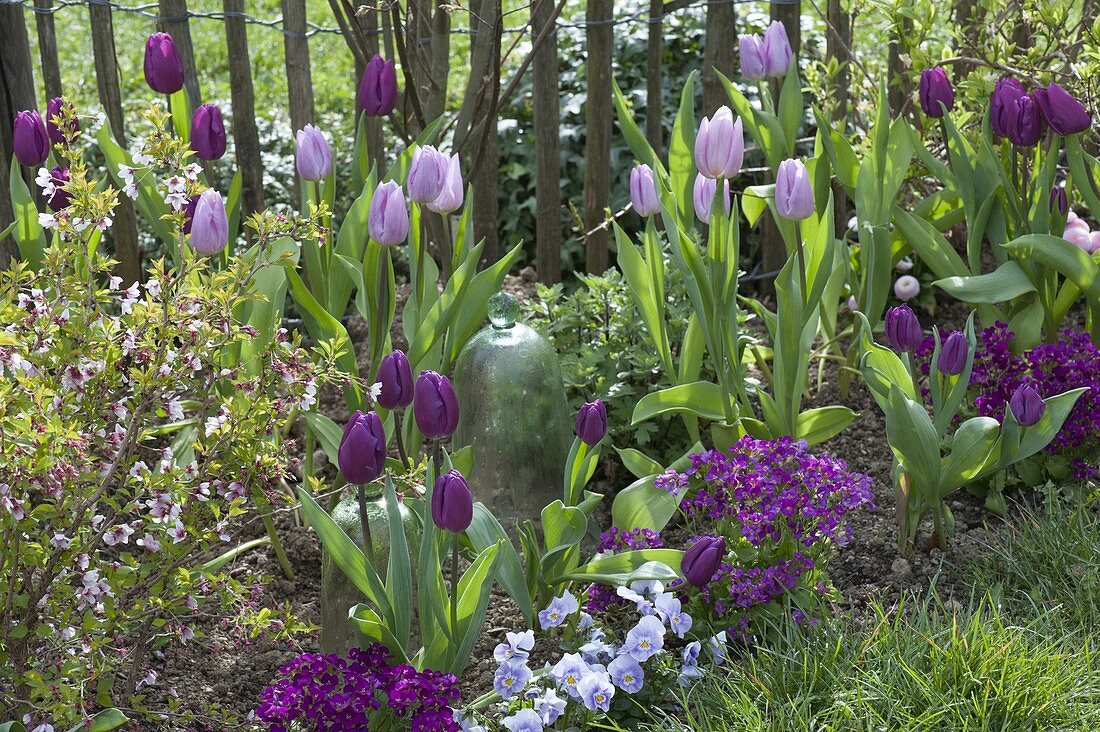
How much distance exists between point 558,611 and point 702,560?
Result: 317 mm

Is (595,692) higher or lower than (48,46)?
lower

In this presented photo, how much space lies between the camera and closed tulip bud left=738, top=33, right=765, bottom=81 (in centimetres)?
313

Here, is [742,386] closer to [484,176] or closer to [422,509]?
[422,509]

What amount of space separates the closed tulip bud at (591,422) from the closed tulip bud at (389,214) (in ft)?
1.97

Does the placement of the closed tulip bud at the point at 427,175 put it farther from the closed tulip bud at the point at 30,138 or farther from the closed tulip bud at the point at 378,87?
the closed tulip bud at the point at 30,138

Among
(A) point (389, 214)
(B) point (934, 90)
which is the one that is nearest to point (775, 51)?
(B) point (934, 90)

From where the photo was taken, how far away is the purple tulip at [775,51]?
10.3ft

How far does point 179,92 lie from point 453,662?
5.41 ft

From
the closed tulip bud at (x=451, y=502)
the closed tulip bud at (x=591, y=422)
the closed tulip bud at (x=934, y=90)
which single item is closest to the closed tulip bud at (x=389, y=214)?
the closed tulip bud at (x=591, y=422)

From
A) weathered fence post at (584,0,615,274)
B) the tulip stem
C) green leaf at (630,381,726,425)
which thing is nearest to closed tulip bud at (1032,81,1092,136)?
green leaf at (630,381,726,425)

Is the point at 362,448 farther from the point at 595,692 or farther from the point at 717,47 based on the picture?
the point at 717,47

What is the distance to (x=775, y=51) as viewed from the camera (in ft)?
10.4

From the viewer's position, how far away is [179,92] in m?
3.04

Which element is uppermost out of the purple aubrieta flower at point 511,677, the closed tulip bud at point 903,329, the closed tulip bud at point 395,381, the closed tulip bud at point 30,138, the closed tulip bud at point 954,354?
the closed tulip bud at point 30,138
